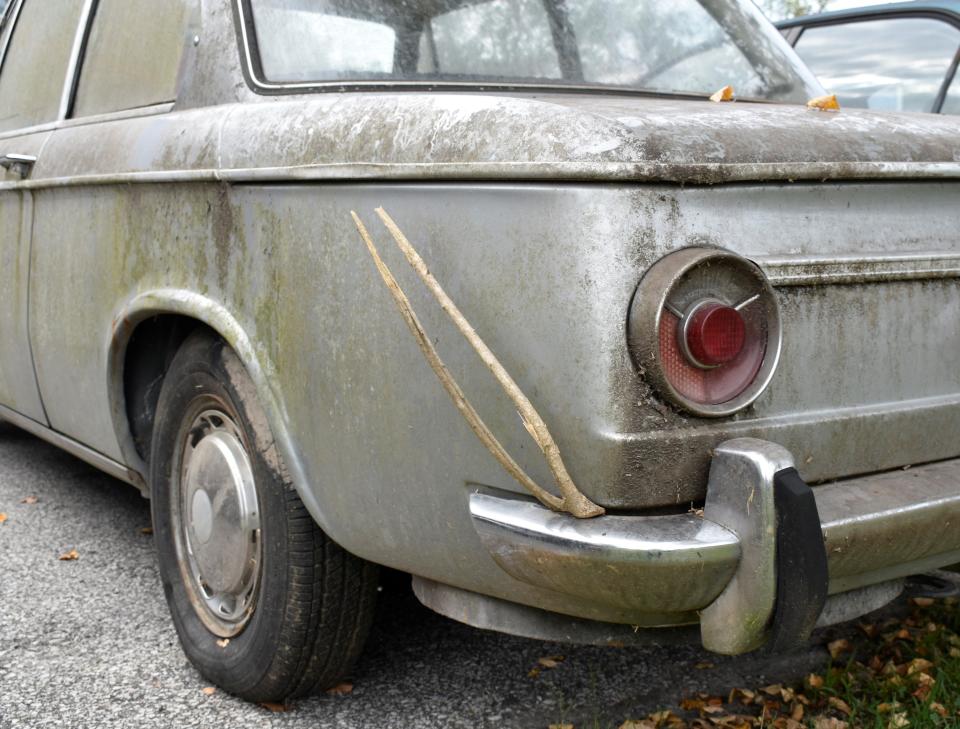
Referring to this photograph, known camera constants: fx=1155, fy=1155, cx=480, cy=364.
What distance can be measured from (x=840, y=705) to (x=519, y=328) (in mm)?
1427

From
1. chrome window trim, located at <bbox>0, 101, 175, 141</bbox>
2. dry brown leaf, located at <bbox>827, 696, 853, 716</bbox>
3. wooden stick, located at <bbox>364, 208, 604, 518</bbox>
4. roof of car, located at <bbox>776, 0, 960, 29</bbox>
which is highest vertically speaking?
roof of car, located at <bbox>776, 0, 960, 29</bbox>

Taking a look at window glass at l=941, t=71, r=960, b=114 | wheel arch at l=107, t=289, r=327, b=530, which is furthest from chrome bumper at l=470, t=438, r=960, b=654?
window glass at l=941, t=71, r=960, b=114

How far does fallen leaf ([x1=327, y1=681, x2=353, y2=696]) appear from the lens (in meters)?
2.78

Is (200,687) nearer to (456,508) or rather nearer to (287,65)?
(456,508)

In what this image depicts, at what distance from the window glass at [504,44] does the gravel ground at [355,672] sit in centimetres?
146

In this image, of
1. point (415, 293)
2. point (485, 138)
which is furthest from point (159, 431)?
point (485, 138)

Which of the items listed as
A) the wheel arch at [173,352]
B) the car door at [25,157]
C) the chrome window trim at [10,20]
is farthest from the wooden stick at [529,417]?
the chrome window trim at [10,20]

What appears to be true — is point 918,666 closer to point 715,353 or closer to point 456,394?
point 715,353

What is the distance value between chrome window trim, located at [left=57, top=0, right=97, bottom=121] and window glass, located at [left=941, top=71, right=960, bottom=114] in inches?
136

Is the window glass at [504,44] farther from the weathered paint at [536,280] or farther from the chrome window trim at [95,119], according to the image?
the chrome window trim at [95,119]

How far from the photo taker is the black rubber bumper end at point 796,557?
1.79 m

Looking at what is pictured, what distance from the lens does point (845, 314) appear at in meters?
2.07

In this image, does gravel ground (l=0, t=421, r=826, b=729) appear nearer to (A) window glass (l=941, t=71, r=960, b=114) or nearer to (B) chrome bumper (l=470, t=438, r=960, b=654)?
(B) chrome bumper (l=470, t=438, r=960, b=654)

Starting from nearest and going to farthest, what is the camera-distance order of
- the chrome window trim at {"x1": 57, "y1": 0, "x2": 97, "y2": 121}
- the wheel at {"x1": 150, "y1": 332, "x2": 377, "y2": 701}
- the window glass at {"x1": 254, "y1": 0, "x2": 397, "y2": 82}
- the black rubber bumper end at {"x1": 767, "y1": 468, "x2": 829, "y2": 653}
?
the black rubber bumper end at {"x1": 767, "y1": 468, "x2": 829, "y2": 653} < the wheel at {"x1": 150, "y1": 332, "x2": 377, "y2": 701} < the window glass at {"x1": 254, "y1": 0, "x2": 397, "y2": 82} < the chrome window trim at {"x1": 57, "y1": 0, "x2": 97, "y2": 121}
